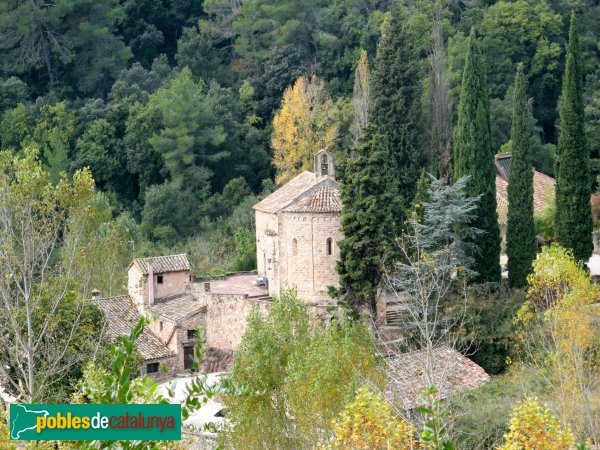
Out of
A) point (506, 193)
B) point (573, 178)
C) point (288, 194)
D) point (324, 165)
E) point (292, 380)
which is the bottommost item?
point (292, 380)

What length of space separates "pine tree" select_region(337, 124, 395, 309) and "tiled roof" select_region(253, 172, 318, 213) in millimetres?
2554

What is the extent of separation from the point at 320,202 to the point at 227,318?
14.1 ft

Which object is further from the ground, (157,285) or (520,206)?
(520,206)

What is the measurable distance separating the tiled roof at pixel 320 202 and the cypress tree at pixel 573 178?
19.9ft

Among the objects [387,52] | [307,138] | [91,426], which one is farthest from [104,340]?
[307,138]

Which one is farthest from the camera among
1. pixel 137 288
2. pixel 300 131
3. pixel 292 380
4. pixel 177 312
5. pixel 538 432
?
pixel 300 131

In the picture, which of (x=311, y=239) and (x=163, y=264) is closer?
(x=311, y=239)

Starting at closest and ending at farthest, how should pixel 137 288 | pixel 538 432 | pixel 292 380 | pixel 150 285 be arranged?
pixel 538 432 → pixel 292 380 → pixel 150 285 → pixel 137 288

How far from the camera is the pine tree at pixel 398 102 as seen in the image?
128 ft

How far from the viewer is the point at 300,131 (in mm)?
50906

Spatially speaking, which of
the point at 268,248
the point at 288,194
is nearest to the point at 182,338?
the point at 268,248

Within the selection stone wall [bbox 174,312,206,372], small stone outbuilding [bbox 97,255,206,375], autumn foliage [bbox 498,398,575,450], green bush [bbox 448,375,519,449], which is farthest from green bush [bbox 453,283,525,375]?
autumn foliage [bbox 498,398,575,450]

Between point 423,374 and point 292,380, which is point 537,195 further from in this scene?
point 292,380

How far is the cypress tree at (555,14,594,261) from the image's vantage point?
34.5 meters
